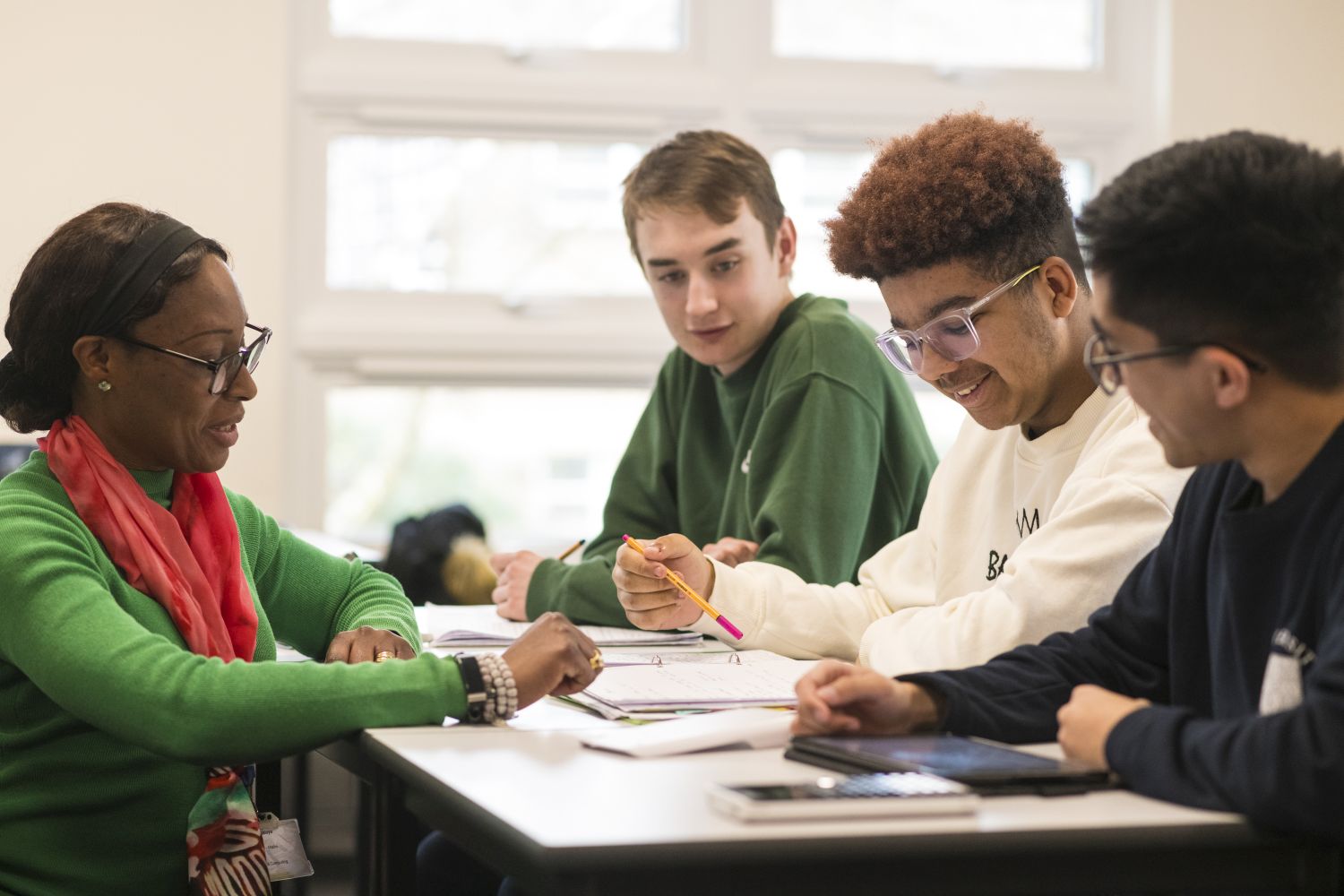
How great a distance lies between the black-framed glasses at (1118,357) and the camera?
125 cm

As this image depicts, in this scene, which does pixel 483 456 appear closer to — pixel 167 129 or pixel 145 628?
pixel 167 129

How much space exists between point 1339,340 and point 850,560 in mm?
1232

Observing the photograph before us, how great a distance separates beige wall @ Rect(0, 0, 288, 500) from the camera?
3.84 m

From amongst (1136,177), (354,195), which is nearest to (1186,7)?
(354,195)

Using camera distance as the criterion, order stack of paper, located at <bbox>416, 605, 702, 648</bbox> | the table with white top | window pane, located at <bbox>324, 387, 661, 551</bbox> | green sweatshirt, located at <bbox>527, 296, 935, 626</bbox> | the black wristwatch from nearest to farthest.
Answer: the table with white top
the black wristwatch
stack of paper, located at <bbox>416, 605, 702, 648</bbox>
green sweatshirt, located at <bbox>527, 296, 935, 626</bbox>
window pane, located at <bbox>324, 387, 661, 551</bbox>

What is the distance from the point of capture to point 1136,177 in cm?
129

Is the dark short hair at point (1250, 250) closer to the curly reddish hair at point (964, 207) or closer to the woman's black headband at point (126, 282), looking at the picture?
the curly reddish hair at point (964, 207)

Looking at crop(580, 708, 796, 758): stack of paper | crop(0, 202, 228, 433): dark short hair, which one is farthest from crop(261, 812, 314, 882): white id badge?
crop(0, 202, 228, 433): dark short hair

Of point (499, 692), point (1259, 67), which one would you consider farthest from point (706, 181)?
point (1259, 67)

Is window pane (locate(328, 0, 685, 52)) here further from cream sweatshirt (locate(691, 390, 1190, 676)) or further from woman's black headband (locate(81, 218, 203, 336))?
woman's black headband (locate(81, 218, 203, 336))

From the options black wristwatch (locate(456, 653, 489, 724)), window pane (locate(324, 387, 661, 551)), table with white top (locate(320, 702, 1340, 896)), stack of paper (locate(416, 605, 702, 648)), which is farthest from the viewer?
window pane (locate(324, 387, 661, 551))

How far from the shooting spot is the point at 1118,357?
131 cm

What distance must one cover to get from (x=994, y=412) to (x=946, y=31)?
2.95 meters

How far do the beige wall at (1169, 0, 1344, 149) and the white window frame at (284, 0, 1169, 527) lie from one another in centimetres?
8
